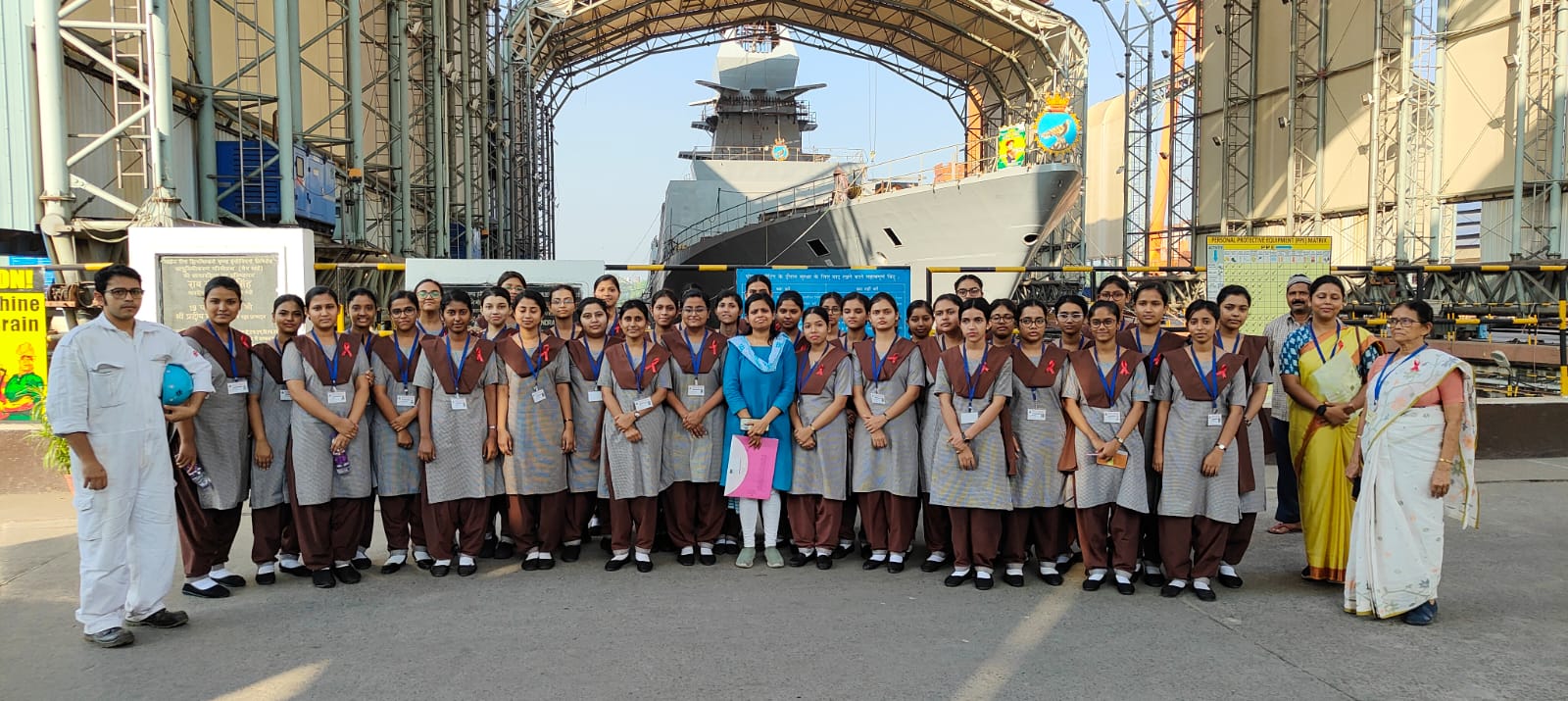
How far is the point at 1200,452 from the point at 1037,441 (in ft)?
2.44

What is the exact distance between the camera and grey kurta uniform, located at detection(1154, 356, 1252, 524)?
4305 millimetres

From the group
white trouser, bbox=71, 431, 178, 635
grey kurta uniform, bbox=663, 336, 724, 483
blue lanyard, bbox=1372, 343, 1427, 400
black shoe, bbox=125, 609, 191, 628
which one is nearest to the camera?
white trouser, bbox=71, 431, 178, 635

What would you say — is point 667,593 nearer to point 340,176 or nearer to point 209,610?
point 209,610

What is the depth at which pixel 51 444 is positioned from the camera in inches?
207

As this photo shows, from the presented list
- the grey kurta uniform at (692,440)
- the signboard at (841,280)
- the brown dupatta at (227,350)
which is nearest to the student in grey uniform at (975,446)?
the grey kurta uniform at (692,440)

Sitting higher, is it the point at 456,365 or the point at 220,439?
the point at 456,365

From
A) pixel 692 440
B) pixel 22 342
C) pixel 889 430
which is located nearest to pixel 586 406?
pixel 692 440

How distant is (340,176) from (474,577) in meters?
15.5

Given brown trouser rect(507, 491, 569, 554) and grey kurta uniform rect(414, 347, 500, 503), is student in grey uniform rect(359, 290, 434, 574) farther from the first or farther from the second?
brown trouser rect(507, 491, 569, 554)

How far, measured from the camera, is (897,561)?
4.77 metres

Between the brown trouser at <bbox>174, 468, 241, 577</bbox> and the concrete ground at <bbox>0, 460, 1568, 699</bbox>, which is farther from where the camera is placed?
the brown trouser at <bbox>174, 468, 241, 577</bbox>

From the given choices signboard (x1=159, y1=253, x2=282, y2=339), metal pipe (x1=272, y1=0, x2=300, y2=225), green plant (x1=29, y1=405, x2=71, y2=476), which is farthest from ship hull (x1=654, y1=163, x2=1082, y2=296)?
green plant (x1=29, y1=405, x2=71, y2=476)

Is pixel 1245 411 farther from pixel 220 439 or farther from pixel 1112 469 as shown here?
pixel 220 439

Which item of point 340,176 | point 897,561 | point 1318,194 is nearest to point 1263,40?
point 1318,194
